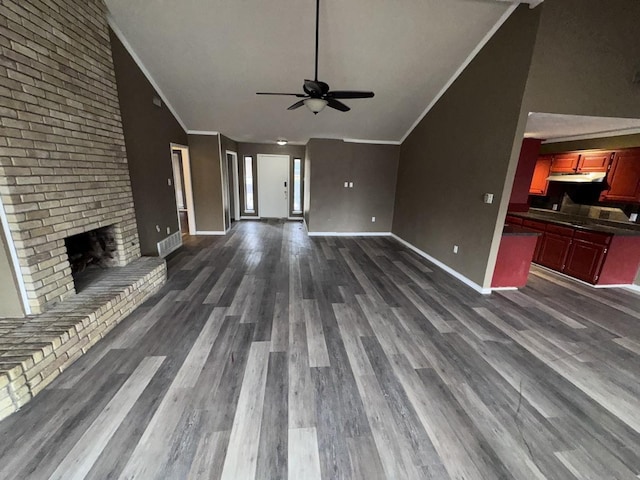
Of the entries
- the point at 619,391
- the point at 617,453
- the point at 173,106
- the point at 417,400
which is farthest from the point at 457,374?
the point at 173,106

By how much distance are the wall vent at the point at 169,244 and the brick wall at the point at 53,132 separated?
149 centimetres

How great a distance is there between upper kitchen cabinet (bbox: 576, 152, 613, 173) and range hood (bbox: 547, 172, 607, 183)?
74 millimetres

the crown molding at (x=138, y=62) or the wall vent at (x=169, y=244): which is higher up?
the crown molding at (x=138, y=62)

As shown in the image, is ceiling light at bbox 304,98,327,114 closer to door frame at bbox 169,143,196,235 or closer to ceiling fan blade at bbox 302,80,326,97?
ceiling fan blade at bbox 302,80,326,97

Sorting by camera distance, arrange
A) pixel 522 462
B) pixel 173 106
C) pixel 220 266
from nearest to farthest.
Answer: pixel 522 462
pixel 220 266
pixel 173 106

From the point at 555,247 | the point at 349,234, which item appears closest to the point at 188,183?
the point at 349,234

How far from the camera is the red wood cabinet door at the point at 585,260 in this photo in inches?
144

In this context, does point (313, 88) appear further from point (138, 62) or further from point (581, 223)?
point (581, 223)

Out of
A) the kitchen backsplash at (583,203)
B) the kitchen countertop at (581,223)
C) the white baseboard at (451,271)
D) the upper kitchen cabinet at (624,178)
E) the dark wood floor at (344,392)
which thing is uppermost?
the upper kitchen cabinet at (624,178)

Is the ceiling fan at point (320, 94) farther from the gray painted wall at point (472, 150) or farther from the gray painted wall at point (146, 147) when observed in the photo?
the gray painted wall at point (146, 147)

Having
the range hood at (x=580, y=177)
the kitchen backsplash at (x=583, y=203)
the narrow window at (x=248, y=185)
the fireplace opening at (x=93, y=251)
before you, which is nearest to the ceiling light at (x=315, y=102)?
the fireplace opening at (x=93, y=251)

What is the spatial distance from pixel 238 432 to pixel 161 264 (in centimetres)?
259

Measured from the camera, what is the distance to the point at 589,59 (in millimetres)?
2842

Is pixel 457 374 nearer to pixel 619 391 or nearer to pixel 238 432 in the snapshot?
pixel 619 391
